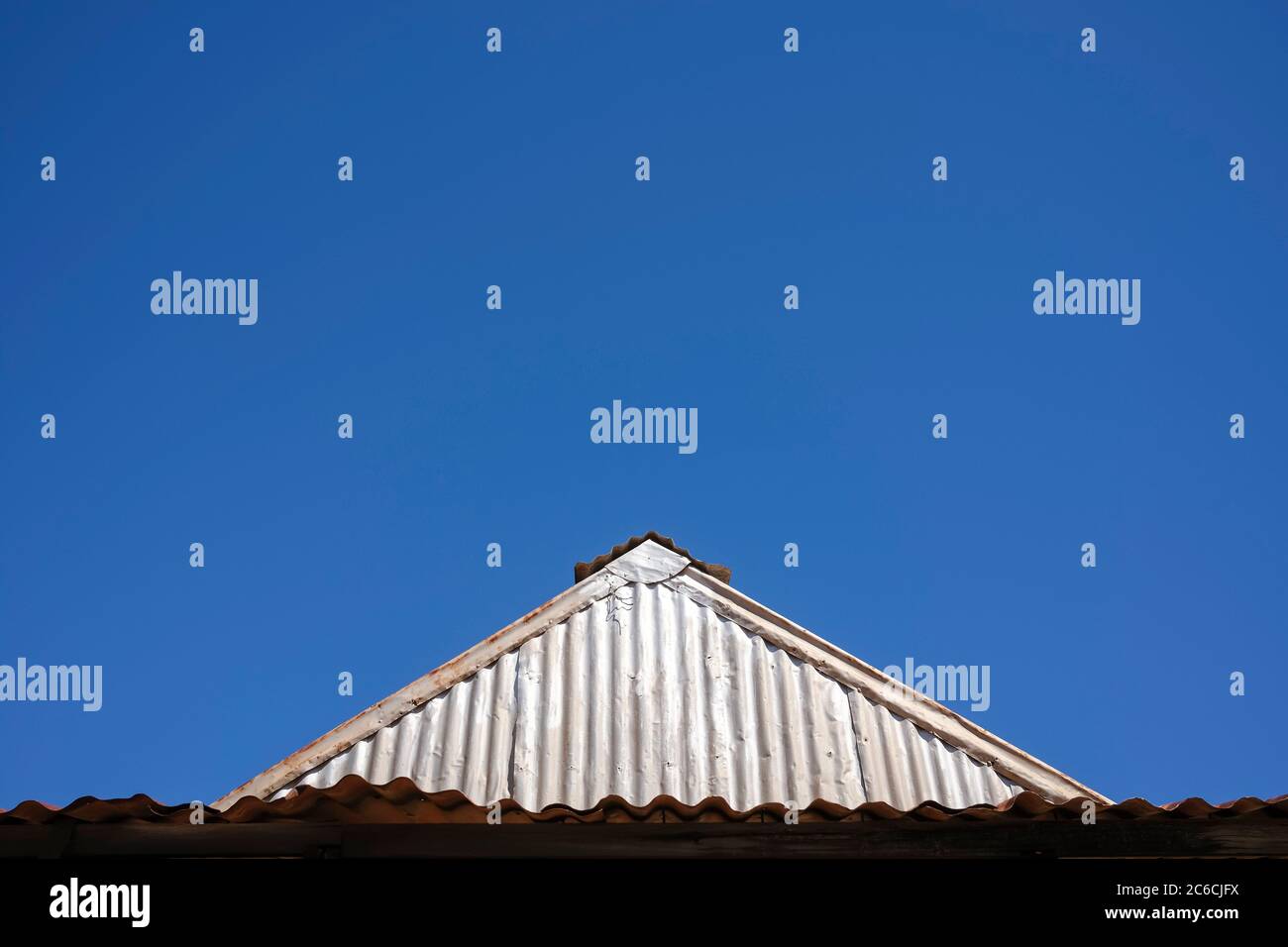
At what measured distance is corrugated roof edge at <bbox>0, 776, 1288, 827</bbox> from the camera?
4020 millimetres

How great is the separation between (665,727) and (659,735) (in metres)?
0.08


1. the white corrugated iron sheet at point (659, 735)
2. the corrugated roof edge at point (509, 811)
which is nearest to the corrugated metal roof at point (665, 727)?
the white corrugated iron sheet at point (659, 735)

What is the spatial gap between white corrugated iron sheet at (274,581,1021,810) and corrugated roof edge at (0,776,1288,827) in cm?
194

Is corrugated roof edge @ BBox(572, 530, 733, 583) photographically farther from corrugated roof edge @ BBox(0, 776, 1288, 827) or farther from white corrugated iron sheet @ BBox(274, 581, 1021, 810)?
corrugated roof edge @ BBox(0, 776, 1288, 827)

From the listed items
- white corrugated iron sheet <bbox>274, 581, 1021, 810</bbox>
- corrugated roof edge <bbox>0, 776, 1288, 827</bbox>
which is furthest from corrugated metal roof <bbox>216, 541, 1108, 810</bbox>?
corrugated roof edge <bbox>0, 776, 1288, 827</bbox>

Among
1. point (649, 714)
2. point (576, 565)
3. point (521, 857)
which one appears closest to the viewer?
point (521, 857)

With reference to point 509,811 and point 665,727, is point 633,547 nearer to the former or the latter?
point 665,727

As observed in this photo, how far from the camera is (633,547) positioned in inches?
330

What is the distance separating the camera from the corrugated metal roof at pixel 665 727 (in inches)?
252

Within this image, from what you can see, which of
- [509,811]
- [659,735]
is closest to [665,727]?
[659,735]

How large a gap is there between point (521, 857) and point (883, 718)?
3.40 metres
